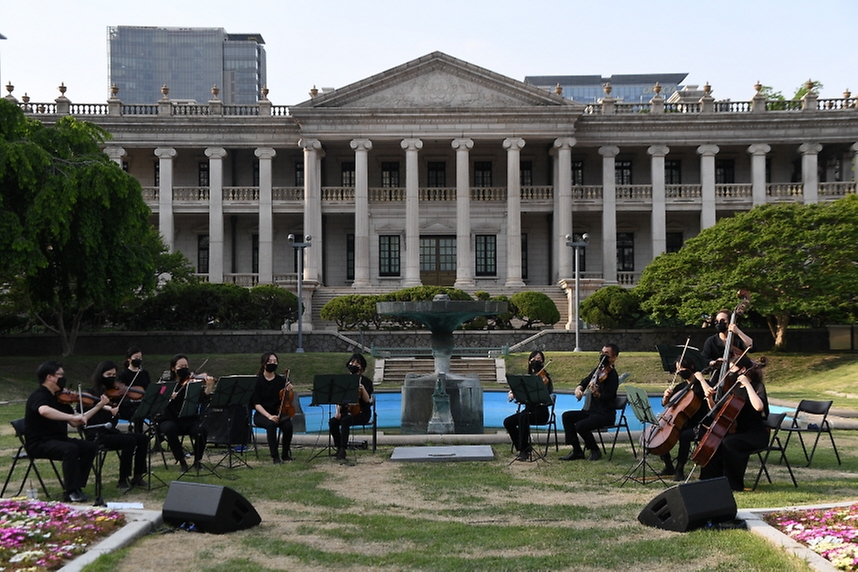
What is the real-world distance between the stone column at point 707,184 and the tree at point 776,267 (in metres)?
13.6

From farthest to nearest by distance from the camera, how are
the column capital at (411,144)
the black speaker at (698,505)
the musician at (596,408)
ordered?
the column capital at (411,144) < the musician at (596,408) < the black speaker at (698,505)

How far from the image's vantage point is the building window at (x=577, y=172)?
165 ft

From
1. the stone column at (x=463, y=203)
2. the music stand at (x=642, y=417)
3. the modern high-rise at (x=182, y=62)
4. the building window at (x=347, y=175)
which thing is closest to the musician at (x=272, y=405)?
the music stand at (x=642, y=417)

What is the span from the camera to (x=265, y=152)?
4725 centimetres

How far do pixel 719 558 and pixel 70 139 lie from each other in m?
26.8

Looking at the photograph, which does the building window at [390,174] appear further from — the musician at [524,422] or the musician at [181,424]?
the musician at [181,424]

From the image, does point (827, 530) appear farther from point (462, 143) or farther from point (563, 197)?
point (462, 143)

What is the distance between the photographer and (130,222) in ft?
93.1

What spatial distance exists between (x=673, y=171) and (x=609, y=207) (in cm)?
580

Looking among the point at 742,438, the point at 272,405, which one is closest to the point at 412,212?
the point at 272,405

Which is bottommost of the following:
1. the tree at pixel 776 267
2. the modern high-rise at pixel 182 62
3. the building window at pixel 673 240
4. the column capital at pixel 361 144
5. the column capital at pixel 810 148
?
the tree at pixel 776 267

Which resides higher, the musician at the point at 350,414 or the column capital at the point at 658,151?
the column capital at the point at 658,151

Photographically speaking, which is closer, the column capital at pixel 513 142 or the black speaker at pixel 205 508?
the black speaker at pixel 205 508

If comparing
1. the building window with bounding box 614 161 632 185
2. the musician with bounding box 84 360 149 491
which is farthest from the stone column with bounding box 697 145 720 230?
the musician with bounding box 84 360 149 491
